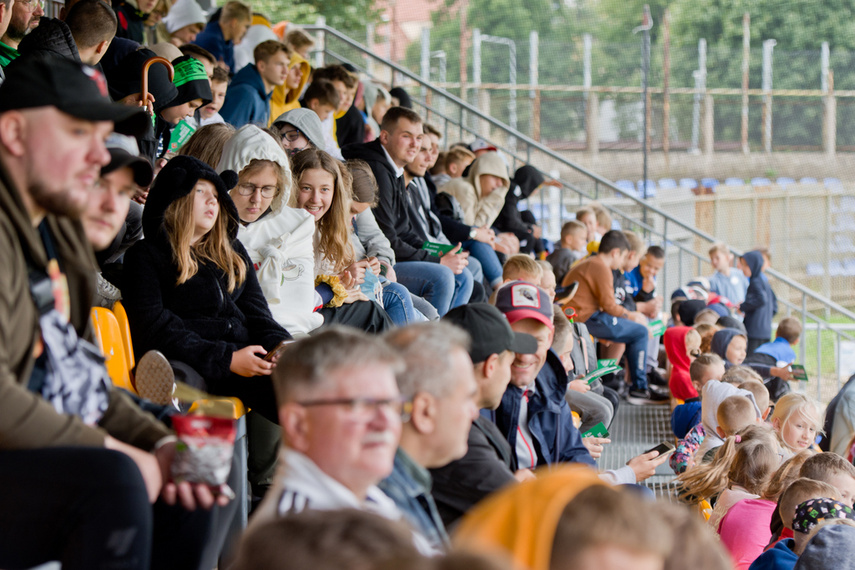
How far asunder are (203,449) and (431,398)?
0.49 meters

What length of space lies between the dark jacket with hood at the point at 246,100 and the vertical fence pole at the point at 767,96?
607 inches

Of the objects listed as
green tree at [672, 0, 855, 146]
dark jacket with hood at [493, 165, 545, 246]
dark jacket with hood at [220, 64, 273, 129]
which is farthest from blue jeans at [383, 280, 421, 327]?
green tree at [672, 0, 855, 146]

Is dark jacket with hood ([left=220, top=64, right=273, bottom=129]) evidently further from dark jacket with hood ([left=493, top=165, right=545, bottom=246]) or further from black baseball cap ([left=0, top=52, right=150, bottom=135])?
black baseball cap ([left=0, top=52, right=150, bottom=135])

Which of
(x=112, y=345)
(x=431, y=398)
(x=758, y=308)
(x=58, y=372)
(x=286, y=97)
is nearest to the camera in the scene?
(x=58, y=372)

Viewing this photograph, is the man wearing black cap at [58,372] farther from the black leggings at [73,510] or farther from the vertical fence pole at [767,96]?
the vertical fence pole at [767,96]

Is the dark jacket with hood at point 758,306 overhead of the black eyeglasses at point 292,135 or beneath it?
beneath

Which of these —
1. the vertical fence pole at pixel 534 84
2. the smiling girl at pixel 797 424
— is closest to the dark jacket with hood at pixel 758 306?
the smiling girl at pixel 797 424

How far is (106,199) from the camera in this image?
181 cm

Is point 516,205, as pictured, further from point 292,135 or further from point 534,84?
point 534,84

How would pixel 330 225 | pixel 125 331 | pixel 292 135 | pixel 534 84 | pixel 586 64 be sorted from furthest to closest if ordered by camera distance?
pixel 586 64, pixel 534 84, pixel 292 135, pixel 330 225, pixel 125 331

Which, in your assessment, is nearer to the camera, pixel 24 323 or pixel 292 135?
pixel 24 323

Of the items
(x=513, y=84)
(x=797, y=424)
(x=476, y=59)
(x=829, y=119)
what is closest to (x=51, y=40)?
(x=797, y=424)

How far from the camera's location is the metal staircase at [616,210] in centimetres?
980

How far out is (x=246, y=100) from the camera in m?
6.29
